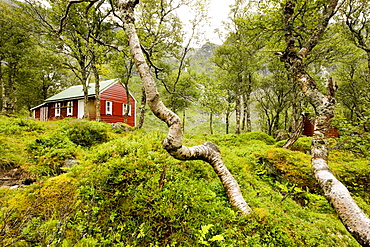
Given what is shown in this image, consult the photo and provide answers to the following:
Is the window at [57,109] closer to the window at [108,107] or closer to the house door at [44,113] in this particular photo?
the house door at [44,113]

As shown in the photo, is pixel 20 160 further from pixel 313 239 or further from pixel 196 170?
pixel 313 239

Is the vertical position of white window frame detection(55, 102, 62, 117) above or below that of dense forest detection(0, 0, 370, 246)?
above

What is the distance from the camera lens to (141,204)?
9.73 feet

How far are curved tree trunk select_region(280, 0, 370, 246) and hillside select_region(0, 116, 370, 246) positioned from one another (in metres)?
0.69

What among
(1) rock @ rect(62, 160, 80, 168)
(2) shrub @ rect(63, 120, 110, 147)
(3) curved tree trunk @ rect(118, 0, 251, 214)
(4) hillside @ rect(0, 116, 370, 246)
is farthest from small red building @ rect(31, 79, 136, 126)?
(3) curved tree trunk @ rect(118, 0, 251, 214)

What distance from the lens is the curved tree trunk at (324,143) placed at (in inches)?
86.5

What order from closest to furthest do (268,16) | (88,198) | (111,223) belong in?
(111,223)
(88,198)
(268,16)

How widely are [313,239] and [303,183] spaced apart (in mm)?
2501

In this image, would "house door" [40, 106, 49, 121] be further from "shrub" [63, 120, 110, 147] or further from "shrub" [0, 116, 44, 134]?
"shrub" [63, 120, 110, 147]

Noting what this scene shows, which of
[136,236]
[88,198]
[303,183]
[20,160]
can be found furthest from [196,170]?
[20,160]

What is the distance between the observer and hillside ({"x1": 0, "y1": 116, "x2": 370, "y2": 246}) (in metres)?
2.34

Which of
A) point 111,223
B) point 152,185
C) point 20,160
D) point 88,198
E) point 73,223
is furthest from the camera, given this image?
point 20,160

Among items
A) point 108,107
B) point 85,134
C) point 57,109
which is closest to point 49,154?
→ point 85,134

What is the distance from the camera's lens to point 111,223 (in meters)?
2.61
